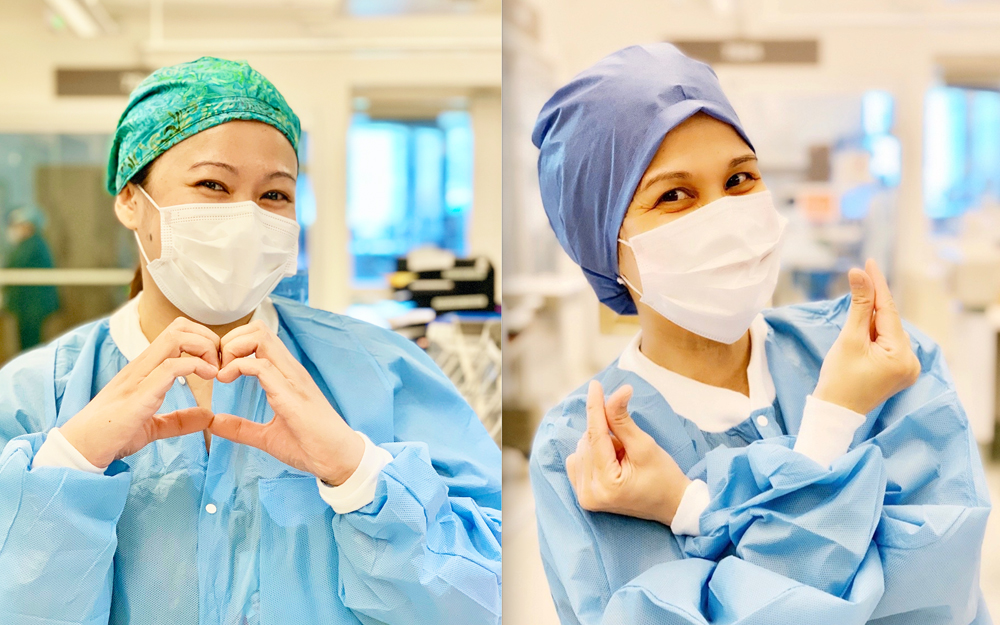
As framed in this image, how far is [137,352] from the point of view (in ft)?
4.06

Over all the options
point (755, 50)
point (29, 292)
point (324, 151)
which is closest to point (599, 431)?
point (755, 50)

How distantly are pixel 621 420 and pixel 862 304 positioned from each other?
0.36 meters

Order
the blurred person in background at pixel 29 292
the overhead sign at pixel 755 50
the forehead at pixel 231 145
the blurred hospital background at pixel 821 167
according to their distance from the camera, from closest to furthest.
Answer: the forehead at pixel 231 145
the blurred hospital background at pixel 821 167
the overhead sign at pixel 755 50
the blurred person in background at pixel 29 292

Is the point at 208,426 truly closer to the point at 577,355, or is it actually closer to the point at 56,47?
the point at 577,355

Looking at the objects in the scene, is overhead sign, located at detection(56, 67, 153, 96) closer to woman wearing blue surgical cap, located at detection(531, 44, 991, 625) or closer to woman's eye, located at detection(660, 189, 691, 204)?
woman wearing blue surgical cap, located at detection(531, 44, 991, 625)

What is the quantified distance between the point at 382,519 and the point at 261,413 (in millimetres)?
283

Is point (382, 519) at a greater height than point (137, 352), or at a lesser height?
lesser

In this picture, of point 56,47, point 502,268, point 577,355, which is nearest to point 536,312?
point 577,355

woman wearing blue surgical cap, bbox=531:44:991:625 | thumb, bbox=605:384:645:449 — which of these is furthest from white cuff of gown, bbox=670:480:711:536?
thumb, bbox=605:384:645:449

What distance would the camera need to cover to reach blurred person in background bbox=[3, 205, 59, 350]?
248cm

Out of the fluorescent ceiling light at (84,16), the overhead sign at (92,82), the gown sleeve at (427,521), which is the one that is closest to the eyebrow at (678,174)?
the gown sleeve at (427,521)

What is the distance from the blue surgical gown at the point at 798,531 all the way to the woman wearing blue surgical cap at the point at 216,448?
22 centimetres

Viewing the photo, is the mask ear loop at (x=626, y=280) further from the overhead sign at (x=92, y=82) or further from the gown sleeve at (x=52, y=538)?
the overhead sign at (x=92, y=82)

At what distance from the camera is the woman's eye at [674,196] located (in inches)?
41.8
